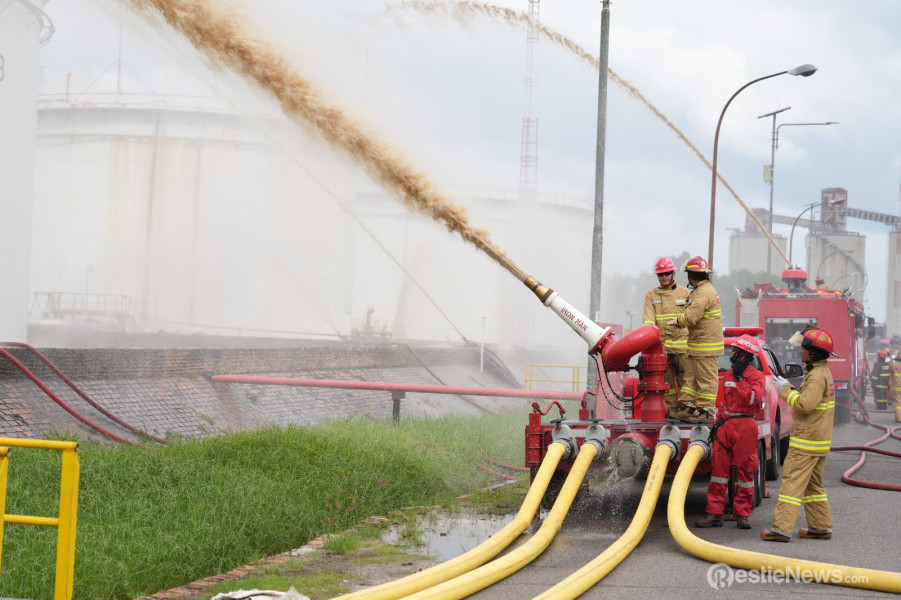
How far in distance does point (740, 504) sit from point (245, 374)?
1125cm

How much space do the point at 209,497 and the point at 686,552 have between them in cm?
400

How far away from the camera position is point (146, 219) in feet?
103

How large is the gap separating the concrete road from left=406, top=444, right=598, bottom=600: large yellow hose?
97mm

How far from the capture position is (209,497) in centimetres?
782

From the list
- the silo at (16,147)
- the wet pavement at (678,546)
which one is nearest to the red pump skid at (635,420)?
the wet pavement at (678,546)

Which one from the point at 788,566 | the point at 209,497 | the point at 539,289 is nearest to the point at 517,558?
the point at 788,566

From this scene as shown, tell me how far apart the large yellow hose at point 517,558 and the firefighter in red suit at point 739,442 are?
1.08m

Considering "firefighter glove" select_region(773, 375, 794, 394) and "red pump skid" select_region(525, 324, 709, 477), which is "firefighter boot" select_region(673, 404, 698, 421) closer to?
"red pump skid" select_region(525, 324, 709, 477)

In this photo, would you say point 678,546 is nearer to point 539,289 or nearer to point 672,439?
point 672,439

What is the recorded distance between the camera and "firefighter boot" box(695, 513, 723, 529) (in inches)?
305

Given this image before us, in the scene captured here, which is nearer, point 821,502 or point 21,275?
point 821,502

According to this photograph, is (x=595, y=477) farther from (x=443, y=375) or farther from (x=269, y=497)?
(x=443, y=375)

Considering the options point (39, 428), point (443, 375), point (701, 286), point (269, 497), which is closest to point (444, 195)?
point (701, 286)

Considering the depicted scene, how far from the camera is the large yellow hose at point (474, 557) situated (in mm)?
5176
